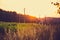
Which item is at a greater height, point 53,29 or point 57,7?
point 57,7

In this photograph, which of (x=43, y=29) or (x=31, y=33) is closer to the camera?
(x=31, y=33)

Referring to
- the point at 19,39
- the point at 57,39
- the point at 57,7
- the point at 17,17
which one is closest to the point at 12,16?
the point at 17,17

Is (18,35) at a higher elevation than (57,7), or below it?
below

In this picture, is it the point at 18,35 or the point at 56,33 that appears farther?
the point at 56,33

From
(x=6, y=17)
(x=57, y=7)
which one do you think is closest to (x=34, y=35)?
(x=57, y=7)

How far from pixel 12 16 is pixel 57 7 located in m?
21.9

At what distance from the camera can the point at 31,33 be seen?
10.2 meters

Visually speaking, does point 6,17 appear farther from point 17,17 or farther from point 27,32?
point 27,32

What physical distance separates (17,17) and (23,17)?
40.0 inches

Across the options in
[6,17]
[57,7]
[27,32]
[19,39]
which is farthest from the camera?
[6,17]

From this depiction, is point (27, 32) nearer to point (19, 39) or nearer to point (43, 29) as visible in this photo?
point (19, 39)

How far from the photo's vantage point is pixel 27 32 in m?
10.5

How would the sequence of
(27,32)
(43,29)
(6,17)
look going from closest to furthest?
(27,32), (43,29), (6,17)

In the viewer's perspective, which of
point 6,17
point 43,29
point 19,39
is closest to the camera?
point 19,39
